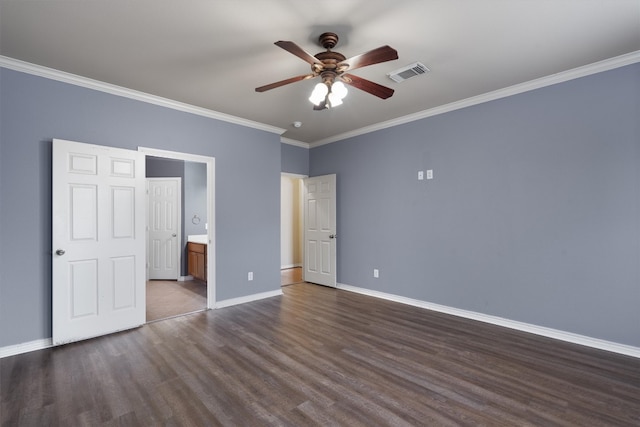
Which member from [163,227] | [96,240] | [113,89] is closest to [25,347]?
[96,240]

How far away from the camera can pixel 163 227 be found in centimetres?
630

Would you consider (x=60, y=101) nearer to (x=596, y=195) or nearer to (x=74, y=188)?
(x=74, y=188)

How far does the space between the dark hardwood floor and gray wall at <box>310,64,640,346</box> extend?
477 millimetres

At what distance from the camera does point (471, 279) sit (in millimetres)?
3855

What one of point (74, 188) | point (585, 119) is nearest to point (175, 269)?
point (74, 188)

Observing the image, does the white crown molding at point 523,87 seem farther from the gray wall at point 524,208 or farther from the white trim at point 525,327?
the white trim at point 525,327

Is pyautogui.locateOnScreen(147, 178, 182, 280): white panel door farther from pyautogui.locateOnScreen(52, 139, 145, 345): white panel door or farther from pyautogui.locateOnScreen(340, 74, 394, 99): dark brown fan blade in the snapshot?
pyautogui.locateOnScreen(340, 74, 394, 99): dark brown fan blade

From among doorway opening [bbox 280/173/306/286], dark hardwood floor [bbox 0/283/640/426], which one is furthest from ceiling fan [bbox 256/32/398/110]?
doorway opening [bbox 280/173/306/286]

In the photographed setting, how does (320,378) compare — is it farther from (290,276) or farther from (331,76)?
(290,276)

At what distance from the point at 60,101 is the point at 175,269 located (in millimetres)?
3879

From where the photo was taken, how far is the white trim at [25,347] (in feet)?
9.16

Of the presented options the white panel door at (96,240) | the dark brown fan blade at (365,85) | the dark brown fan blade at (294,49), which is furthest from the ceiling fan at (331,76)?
the white panel door at (96,240)

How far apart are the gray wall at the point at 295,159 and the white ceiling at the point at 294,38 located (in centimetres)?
214

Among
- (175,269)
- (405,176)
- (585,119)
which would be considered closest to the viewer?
(585,119)
